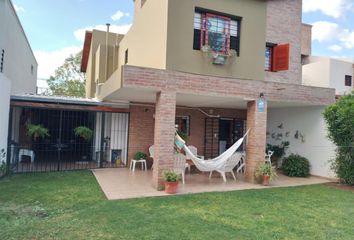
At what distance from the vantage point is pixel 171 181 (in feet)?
24.9

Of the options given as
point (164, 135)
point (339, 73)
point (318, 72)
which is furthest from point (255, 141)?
point (339, 73)

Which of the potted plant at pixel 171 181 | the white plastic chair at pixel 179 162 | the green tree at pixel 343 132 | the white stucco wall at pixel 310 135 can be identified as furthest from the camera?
the white stucco wall at pixel 310 135

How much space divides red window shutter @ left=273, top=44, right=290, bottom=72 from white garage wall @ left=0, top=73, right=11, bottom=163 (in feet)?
35.4

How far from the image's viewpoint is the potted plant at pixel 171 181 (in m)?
7.61

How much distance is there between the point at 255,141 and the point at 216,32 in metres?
4.08

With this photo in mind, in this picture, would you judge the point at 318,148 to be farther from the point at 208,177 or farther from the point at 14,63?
the point at 14,63

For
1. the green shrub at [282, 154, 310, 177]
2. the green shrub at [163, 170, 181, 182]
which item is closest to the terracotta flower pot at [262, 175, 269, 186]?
the green shrub at [282, 154, 310, 177]

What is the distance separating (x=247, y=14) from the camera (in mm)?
10578

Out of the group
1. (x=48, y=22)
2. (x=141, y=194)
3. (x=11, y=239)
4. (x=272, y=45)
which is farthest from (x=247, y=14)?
(x=48, y=22)

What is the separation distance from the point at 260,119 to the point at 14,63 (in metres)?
10.7

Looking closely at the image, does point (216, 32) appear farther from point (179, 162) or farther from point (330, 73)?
point (330, 73)

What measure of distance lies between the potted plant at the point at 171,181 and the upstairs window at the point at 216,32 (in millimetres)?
4575

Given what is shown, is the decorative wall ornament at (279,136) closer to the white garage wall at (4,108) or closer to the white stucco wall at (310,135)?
the white stucco wall at (310,135)

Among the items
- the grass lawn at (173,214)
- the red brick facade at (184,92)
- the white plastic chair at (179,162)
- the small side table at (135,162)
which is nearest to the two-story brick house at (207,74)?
the red brick facade at (184,92)
